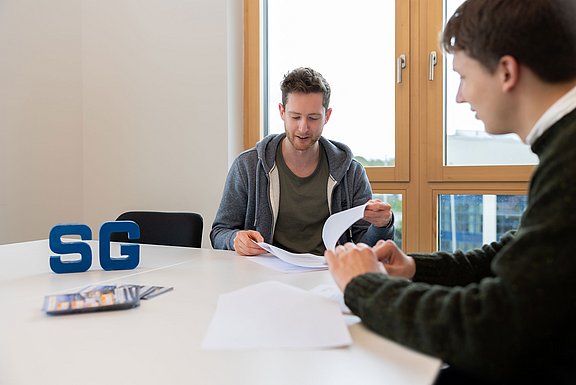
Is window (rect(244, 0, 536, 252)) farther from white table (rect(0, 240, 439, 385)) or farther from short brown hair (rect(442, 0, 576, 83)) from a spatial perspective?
short brown hair (rect(442, 0, 576, 83))

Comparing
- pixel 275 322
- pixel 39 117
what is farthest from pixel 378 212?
pixel 39 117

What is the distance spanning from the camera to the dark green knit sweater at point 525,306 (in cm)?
65

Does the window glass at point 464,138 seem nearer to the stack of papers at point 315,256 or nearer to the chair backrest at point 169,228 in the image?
the stack of papers at point 315,256

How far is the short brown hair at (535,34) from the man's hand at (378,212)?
86 centimetres

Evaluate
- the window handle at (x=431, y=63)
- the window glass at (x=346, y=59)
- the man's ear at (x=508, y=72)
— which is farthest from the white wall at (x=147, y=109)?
the man's ear at (x=508, y=72)

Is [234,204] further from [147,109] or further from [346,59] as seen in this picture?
[147,109]

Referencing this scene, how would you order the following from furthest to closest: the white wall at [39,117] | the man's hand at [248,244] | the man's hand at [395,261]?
the white wall at [39,117], the man's hand at [248,244], the man's hand at [395,261]

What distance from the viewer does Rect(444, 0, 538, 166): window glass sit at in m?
2.41

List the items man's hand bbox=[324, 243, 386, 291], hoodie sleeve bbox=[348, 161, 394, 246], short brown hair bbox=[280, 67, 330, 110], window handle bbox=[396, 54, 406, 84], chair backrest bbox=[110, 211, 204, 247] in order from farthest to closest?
1. window handle bbox=[396, 54, 406, 84]
2. chair backrest bbox=[110, 211, 204, 247]
3. short brown hair bbox=[280, 67, 330, 110]
4. hoodie sleeve bbox=[348, 161, 394, 246]
5. man's hand bbox=[324, 243, 386, 291]

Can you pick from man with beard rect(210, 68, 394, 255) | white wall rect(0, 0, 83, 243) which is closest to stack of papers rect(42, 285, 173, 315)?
man with beard rect(210, 68, 394, 255)

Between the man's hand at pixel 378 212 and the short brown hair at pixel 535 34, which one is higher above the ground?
the short brown hair at pixel 535 34

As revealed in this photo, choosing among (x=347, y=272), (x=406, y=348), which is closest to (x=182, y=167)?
(x=347, y=272)

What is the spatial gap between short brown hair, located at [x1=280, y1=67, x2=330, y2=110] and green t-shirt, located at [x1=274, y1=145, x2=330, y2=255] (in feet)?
1.07

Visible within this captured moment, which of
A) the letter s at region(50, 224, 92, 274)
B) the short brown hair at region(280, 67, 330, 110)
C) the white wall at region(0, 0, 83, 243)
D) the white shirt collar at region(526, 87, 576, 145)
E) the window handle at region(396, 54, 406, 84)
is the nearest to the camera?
the white shirt collar at region(526, 87, 576, 145)
